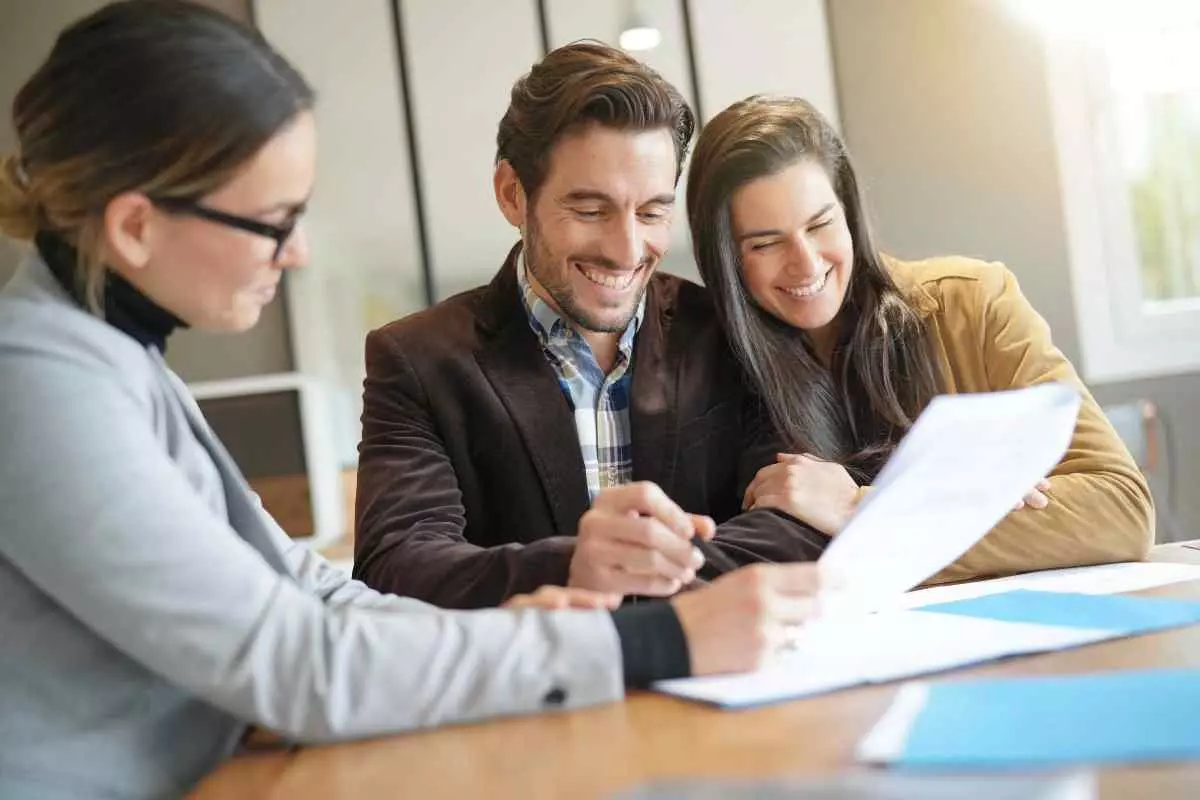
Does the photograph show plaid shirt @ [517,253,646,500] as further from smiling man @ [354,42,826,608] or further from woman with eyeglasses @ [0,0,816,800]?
woman with eyeglasses @ [0,0,816,800]

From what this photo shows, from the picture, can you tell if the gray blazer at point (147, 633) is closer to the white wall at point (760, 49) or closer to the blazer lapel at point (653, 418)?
the blazer lapel at point (653, 418)

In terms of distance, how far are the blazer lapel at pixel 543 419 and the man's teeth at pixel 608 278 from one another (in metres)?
0.13

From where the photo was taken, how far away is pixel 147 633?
892 mm

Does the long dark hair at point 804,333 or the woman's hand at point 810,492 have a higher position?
the long dark hair at point 804,333

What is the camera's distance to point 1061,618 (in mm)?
1097

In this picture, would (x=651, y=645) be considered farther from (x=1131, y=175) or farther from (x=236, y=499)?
(x=1131, y=175)

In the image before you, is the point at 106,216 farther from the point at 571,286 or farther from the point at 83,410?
the point at 571,286

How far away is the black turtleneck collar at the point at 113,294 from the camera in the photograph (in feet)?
3.43

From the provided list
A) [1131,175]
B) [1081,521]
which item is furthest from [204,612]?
[1131,175]

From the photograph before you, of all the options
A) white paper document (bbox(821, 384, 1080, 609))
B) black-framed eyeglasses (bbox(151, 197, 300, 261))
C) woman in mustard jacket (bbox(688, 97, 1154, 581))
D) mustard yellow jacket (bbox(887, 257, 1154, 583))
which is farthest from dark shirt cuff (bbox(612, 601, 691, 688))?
woman in mustard jacket (bbox(688, 97, 1154, 581))

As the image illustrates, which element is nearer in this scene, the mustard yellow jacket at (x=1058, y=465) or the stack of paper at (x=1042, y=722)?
the stack of paper at (x=1042, y=722)

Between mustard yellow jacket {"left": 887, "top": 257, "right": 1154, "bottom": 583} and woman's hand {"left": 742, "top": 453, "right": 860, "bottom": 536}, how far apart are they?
0.15 meters

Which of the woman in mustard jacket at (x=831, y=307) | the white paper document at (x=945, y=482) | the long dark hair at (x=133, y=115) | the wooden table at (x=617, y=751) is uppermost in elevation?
Answer: the long dark hair at (x=133, y=115)

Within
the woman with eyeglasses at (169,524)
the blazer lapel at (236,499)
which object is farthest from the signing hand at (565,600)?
the blazer lapel at (236,499)
